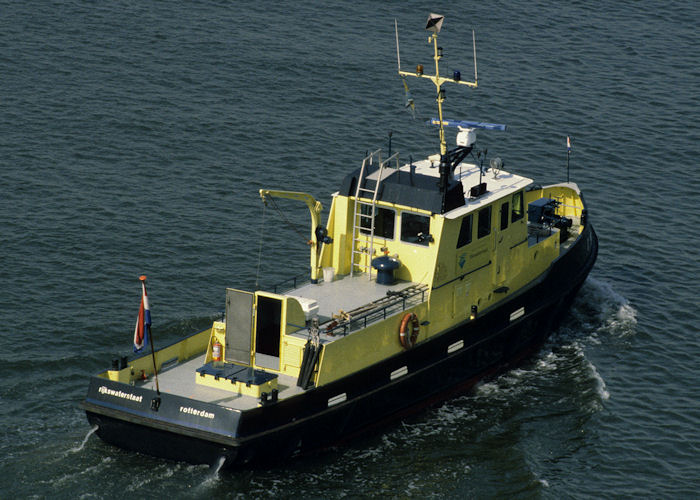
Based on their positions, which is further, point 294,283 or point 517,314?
point 517,314

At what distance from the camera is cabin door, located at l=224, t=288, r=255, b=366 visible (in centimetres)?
2116

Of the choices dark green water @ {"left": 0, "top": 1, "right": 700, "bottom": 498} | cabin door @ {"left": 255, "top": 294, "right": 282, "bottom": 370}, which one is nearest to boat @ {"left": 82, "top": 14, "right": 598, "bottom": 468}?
cabin door @ {"left": 255, "top": 294, "right": 282, "bottom": 370}

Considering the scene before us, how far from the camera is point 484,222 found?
80.1ft

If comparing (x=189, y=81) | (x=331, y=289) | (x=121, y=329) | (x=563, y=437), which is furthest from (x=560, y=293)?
(x=189, y=81)

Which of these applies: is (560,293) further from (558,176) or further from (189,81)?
(189,81)

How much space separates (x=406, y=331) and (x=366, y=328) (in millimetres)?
1057

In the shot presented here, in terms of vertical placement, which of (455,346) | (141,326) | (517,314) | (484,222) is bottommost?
(455,346)

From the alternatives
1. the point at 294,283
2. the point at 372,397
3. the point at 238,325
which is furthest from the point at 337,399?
the point at 294,283

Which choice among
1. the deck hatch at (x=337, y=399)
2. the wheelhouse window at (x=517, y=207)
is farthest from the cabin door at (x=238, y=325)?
the wheelhouse window at (x=517, y=207)

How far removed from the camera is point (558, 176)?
3641 centimetres

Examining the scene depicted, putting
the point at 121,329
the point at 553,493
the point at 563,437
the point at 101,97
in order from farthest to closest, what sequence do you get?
the point at 101,97 < the point at 121,329 < the point at 563,437 < the point at 553,493

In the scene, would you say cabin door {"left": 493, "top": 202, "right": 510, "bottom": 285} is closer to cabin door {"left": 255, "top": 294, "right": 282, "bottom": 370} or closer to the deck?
the deck

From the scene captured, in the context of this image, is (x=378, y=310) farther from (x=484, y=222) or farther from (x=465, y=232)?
(x=484, y=222)

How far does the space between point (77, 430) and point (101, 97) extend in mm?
19888
